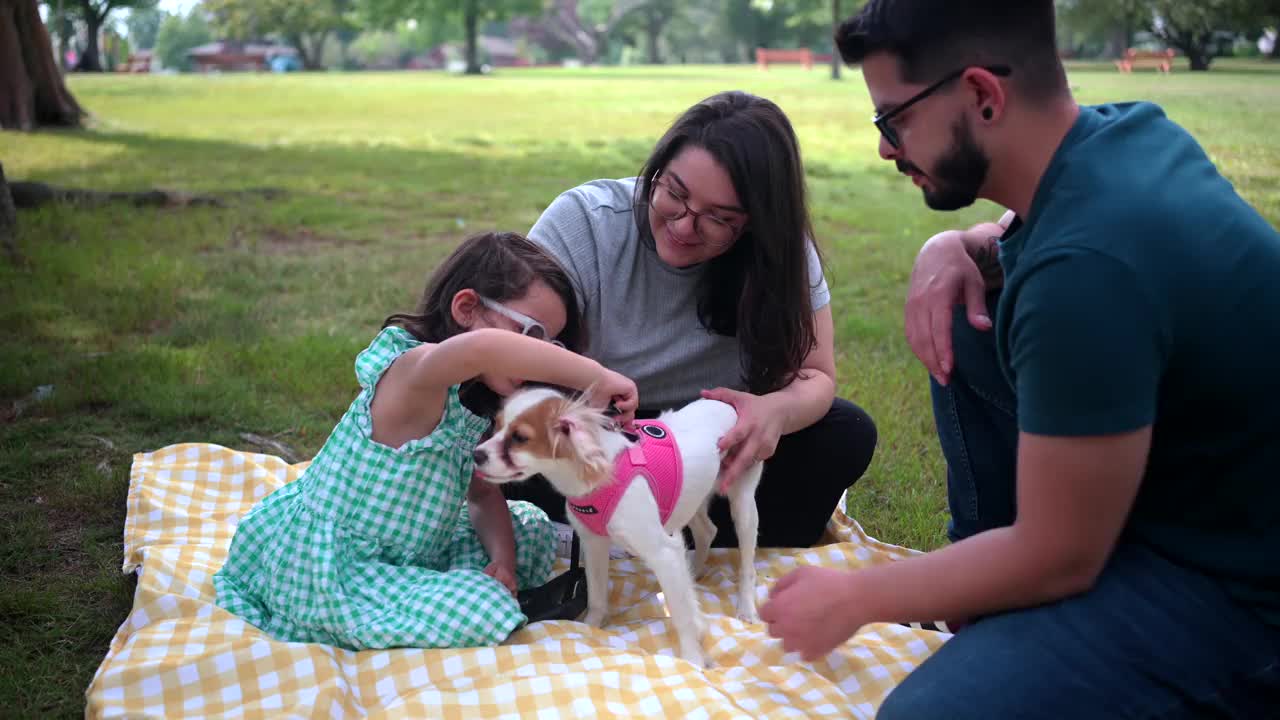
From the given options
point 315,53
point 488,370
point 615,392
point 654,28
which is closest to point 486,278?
point 488,370

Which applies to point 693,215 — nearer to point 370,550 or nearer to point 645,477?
point 645,477

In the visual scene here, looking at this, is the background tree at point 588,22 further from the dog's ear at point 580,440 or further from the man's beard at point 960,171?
the man's beard at point 960,171

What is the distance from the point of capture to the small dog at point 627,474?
261 centimetres

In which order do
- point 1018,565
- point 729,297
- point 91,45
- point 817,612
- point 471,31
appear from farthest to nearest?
point 471,31 < point 91,45 < point 729,297 < point 817,612 < point 1018,565

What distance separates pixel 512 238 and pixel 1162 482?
A: 180cm

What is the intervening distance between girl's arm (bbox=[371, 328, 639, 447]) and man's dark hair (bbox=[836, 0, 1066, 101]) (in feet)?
3.48

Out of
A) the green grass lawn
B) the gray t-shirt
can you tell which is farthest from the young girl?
the green grass lawn

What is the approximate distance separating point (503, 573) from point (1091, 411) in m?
1.77

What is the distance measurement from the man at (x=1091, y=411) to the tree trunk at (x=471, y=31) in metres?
55.3

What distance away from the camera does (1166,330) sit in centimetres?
182

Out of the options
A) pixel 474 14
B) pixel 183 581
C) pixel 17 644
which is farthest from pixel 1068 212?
pixel 474 14

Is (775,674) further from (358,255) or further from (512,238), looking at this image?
(358,255)

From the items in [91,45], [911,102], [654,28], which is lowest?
[911,102]

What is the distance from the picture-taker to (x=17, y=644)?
2.82 metres
